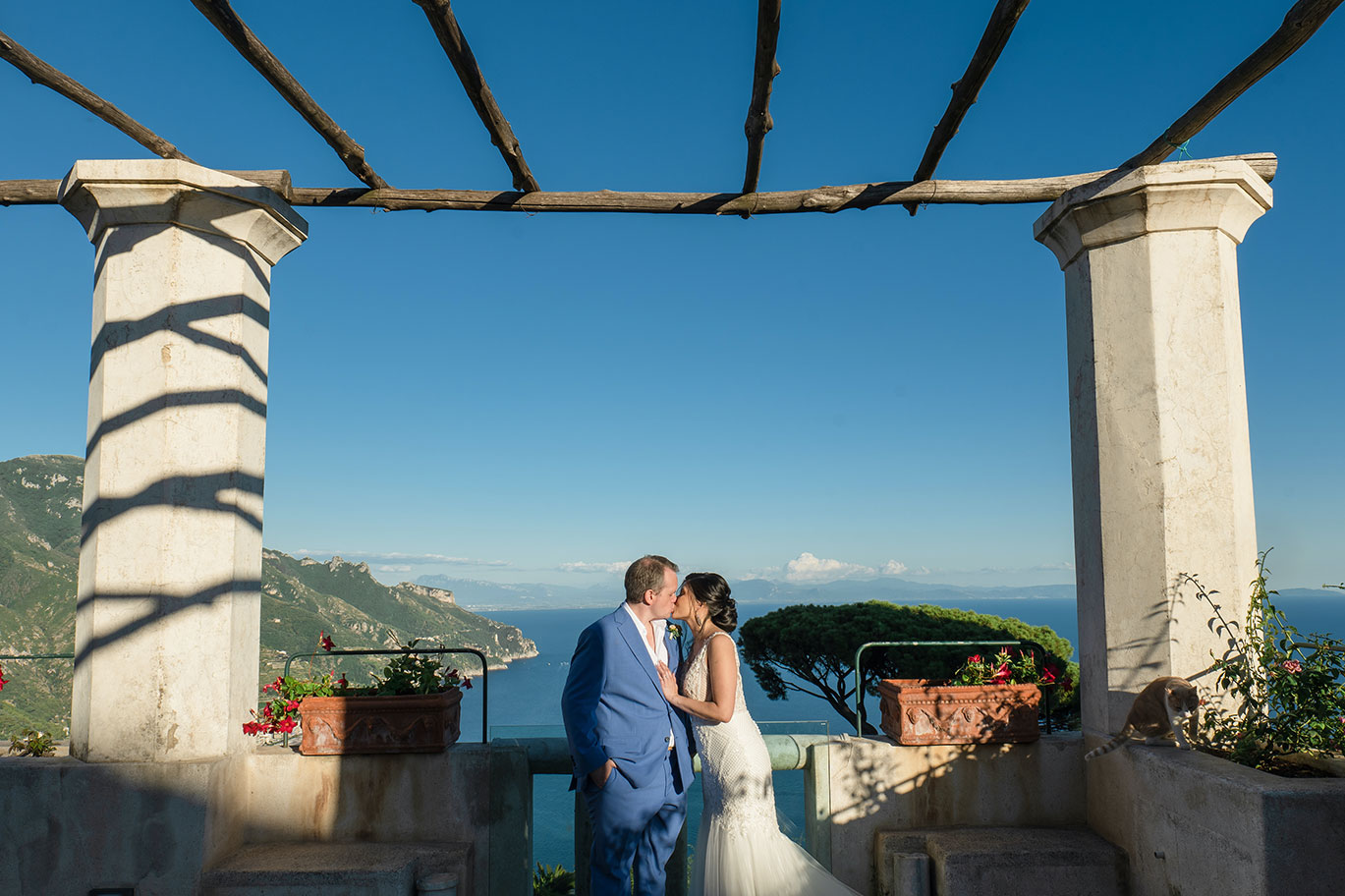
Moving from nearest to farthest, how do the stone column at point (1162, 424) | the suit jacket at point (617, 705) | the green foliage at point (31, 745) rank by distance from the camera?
the suit jacket at point (617, 705)
the stone column at point (1162, 424)
the green foliage at point (31, 745)

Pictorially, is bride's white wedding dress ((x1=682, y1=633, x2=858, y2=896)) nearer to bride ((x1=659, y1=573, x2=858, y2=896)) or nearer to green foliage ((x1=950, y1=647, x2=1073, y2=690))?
bride ((x1=659, y1=573, x2=858, y2=896))

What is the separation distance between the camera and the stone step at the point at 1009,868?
11.7ft

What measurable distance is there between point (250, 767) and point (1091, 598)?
4141mm

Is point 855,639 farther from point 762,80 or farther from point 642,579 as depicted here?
point 762,80

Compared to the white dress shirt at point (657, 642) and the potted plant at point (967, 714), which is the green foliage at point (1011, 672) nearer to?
the potted plant at point (967, 714)

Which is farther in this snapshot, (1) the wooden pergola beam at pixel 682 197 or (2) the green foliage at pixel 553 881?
(2) the green foliage at pixel 553 881

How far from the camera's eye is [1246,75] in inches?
125

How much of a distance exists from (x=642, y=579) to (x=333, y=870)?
1.83 metres

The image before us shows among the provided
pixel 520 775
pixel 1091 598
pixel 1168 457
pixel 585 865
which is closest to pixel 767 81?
pixel 1168 457

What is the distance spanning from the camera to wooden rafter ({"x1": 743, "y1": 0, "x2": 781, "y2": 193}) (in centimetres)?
282

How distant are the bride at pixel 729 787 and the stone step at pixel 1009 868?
1.22 feet

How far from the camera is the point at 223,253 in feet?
13.0

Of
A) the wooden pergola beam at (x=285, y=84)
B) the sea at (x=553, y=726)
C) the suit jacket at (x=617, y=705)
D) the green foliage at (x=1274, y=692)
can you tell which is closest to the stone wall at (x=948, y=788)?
the sea at (x=553, y=726)

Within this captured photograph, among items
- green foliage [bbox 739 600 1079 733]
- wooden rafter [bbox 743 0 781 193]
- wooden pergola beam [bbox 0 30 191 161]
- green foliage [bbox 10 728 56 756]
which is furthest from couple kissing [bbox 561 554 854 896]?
green foliage [bbox 739 600 1079 733]
